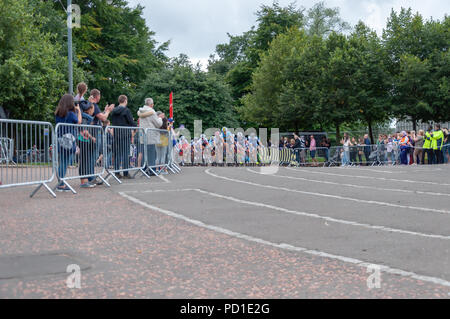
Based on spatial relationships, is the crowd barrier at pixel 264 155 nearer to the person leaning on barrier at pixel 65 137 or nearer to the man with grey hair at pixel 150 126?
the man with grey hair at pixel 150 126

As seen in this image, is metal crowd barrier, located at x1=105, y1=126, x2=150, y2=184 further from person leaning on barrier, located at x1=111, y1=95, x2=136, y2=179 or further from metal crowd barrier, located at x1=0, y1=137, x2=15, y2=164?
metal crowd barrier, located at x1=0, y1=137, x2=15, y2=164

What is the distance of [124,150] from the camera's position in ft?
41.2

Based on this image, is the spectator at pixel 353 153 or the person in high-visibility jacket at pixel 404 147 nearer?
the person in high-visibility jacket at pixel 404 147

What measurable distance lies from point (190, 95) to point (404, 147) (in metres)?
24.1

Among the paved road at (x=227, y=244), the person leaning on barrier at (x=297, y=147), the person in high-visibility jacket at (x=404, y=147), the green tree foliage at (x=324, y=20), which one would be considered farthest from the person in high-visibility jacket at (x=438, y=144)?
the green tree foliage at (x=324, y=20)

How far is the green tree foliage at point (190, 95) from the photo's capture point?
151 feet

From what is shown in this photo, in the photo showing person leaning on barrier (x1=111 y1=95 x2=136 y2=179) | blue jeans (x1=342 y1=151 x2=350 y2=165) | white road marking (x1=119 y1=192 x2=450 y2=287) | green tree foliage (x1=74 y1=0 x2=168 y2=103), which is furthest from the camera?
green tree foliage (x1=74 y1=0 x2=168 y2=103)

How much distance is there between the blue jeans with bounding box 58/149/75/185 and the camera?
983cm

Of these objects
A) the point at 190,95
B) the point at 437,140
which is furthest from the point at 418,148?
the point at 190,95

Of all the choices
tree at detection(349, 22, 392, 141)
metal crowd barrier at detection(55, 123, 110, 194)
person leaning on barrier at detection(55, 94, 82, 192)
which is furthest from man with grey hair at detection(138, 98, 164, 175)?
tree at detection(349, 22, 392, 141)

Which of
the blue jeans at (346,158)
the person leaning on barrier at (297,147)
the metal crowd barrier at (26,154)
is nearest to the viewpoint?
the metal crowd barrier at (26,154)

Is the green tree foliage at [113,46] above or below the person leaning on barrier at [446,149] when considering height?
above

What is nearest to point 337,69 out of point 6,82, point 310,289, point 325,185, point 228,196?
point 6,82
